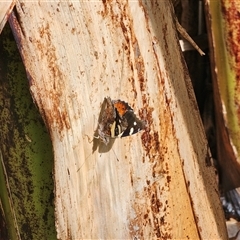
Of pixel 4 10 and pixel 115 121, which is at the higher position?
pixel 4 10

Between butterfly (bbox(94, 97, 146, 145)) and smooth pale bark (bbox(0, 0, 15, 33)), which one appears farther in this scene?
butterfly (bbox(94, 97, 146, 145))

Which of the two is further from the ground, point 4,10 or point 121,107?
point 4,10

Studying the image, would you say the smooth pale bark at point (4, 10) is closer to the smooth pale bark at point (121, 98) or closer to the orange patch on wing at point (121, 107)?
the smooth pale bark at point (121, 98)

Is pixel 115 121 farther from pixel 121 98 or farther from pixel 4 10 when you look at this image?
pixel 4 10

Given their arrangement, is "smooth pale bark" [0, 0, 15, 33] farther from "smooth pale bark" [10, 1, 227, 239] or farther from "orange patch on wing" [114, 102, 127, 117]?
"orange patch on wing" [114, 102, 127, 117]

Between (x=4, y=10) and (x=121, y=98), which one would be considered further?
(x=121, y=98)

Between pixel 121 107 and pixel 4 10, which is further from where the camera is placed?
pixel 121 107

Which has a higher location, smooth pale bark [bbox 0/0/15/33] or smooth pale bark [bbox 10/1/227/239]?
smooth pale bark [bbox 0/0/15/33]

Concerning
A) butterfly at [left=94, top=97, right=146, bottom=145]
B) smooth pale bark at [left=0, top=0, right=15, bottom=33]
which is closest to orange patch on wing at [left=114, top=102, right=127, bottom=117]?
butterfly at [left=94, top=97, right=146, bottom=145]

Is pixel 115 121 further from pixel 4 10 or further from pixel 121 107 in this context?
pixel 4 10

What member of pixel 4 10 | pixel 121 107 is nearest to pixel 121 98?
pixel 121 107
